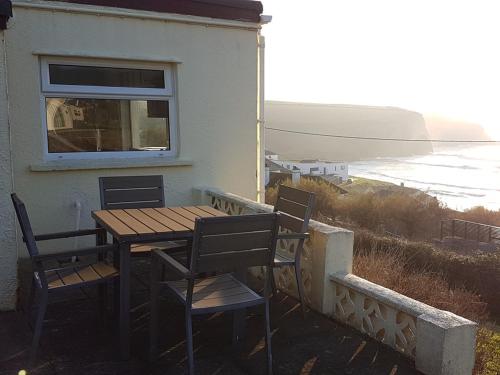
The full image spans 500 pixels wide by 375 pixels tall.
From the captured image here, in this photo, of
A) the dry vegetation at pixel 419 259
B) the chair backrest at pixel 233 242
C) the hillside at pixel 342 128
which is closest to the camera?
the chair backrest at pixel 233 242

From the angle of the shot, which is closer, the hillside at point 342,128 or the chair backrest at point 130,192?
the chair backrest at point 130,192

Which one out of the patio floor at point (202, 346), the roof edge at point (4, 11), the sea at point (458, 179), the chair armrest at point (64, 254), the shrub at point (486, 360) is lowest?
the sea at point (458, 179)

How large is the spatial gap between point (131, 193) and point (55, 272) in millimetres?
1278

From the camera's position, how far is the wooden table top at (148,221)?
3.11m

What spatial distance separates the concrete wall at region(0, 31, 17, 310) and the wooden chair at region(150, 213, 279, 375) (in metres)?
1.49

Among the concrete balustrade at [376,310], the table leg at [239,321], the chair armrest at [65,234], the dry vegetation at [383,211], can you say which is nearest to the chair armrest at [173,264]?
the table leg at [239,321]

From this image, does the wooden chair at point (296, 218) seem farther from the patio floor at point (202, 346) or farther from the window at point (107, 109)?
the window at point (107, 109)

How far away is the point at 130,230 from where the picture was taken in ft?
10.2

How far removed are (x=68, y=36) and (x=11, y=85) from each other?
0.82 metres

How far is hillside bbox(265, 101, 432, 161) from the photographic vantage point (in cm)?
13050

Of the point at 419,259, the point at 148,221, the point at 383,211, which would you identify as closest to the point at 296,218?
the point at 148,221

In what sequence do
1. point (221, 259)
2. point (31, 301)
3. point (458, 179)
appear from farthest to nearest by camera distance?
point (458, 179), point (31, 301), point (221, 259)

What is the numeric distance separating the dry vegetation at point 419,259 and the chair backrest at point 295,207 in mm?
1943

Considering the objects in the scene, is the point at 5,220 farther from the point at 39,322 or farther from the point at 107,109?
the point at 107,109
